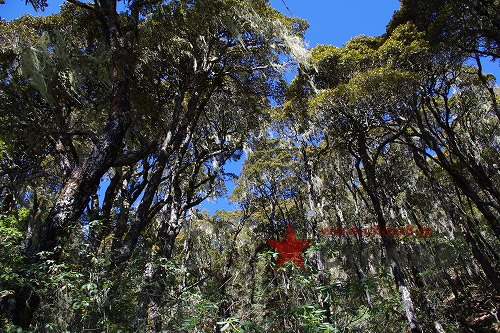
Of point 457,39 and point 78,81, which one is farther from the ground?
point 457,39

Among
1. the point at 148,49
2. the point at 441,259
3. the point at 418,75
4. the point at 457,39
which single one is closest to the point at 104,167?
the point at 148,49

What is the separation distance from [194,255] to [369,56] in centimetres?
1584

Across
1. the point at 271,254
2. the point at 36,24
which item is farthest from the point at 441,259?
the point at 36,24

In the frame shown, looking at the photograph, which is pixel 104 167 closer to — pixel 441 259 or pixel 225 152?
pixel 225 152

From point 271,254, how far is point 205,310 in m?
1.09

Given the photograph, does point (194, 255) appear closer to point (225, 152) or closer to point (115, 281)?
point (225, 152)

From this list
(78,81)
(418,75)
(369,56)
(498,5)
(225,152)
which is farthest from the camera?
(225,152)

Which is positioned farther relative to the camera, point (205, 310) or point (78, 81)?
point (78, 81)

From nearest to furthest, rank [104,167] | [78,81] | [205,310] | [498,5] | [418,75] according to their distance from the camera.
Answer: [205,310] → [104,167] → [78,81] → [498,5] → [418,75]

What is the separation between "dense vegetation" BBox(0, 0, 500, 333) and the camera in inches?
138

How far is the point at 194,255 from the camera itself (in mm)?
19984

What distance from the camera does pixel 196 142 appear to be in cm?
1090

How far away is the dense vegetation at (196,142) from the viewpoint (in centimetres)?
352

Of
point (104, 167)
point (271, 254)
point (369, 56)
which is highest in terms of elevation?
point (369, 56)
